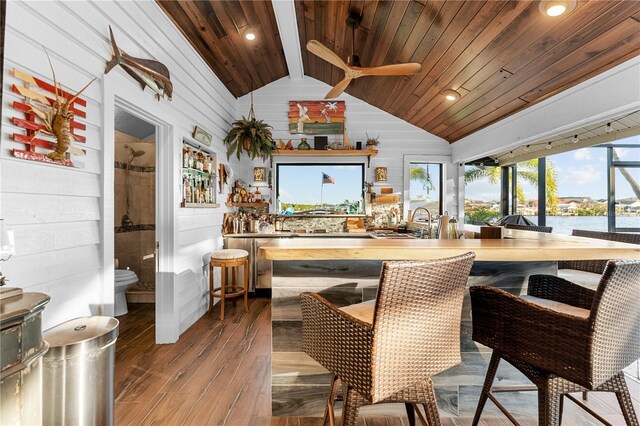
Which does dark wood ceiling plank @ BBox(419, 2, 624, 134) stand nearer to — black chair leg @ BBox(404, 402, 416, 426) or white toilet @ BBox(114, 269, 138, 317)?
black chair leg @ BBox(404, 402, 416, 426)

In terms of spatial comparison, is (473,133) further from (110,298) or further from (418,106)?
(110,298)

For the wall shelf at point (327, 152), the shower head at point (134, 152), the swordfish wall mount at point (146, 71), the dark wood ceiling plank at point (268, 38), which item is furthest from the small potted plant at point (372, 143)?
the shower head at point (134, 152)

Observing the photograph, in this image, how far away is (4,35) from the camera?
128cm

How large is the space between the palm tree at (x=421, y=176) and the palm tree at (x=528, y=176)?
1378 mm

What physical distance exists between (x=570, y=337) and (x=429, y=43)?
105 inches

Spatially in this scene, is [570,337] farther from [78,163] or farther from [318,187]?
[318,187]

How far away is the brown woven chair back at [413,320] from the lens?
3.35 feet

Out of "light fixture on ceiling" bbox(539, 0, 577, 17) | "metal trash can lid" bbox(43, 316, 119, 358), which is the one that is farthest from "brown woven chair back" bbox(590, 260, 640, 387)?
"metal trash can lid" bbox(43, 316, 119, 358)

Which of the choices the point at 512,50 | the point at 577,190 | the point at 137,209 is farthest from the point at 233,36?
the point at 577,190

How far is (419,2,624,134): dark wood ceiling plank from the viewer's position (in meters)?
1.90

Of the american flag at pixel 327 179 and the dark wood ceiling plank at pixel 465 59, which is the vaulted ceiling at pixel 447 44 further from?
the american flag at pixel 327 179

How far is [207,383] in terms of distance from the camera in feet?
6.94

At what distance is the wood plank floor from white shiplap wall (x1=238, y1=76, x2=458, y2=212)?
2632 millimetres

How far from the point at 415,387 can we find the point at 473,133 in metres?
3.92
